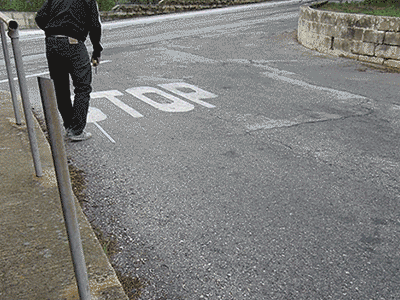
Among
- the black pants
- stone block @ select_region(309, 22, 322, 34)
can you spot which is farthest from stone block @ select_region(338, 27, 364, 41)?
the black pants

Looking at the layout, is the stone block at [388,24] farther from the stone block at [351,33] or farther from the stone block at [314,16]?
the stone block at [314,16]

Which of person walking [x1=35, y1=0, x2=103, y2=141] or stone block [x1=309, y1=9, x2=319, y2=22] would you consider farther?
stone block [x1=309, y1=9, x2=319, y2=22]

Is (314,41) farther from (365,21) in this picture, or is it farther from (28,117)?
(28,117)

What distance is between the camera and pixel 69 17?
464cm

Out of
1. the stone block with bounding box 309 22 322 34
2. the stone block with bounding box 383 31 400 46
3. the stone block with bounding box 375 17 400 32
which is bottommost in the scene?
the stone block with bounding box 383 31 400 46

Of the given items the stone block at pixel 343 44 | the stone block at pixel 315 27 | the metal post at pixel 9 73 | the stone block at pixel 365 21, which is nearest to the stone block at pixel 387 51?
the stone block at pixel 365 21

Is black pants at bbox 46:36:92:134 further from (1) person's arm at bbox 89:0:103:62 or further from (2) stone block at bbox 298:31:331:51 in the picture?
(2) stone block at bbox 298:31:331:51

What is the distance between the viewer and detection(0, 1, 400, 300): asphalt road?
2.78 meters

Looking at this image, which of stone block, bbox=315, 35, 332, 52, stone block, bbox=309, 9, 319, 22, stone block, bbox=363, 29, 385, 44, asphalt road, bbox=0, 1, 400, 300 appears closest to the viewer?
asphalt road, bbox=0, 1, 400, 300

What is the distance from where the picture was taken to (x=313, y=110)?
20.7 feet

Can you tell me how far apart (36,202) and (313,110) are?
13.9ft

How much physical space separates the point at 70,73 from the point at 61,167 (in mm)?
3387

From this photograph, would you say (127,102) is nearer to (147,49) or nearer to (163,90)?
(163,90)

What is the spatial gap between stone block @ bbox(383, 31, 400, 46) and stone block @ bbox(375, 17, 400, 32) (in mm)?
87
